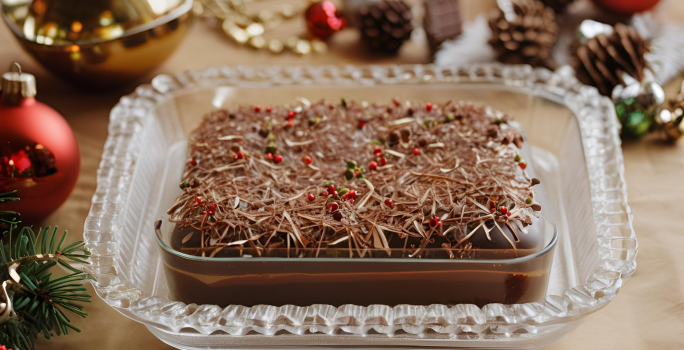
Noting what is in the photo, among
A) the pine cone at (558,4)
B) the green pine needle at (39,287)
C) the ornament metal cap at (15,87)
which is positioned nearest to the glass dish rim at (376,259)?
the green pine needle at (39,287)

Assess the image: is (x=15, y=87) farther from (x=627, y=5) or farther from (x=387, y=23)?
(x=627, y=5)

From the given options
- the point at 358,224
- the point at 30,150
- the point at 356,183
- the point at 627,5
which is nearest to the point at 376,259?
the point at 358,224

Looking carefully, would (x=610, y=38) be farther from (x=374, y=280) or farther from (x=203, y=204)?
(x=203, y=204)

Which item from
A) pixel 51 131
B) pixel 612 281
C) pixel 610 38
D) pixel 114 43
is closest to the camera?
pixel 612 281

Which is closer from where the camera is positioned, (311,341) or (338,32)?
(311,341)

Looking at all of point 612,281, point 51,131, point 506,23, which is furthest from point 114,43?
point 612,281

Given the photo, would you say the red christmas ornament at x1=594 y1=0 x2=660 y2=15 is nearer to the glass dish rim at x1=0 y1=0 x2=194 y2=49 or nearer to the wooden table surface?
the wooden table surface

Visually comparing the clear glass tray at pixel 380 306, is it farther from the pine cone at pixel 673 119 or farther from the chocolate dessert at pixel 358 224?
the pine cone at pixel 673 119
